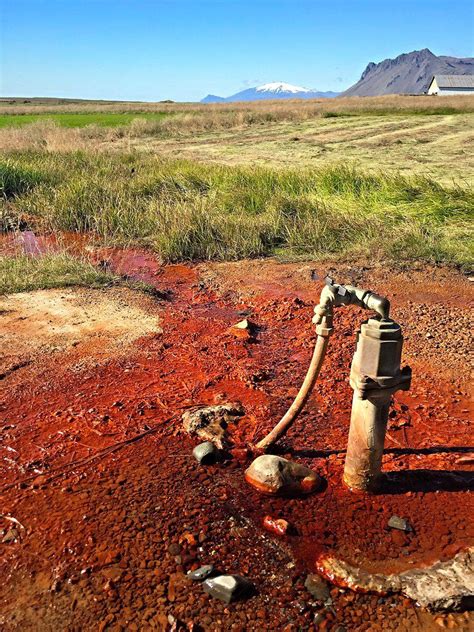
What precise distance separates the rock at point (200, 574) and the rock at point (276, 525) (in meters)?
0.35

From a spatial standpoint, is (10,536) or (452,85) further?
(452,85)

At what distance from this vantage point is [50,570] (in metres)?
2.24

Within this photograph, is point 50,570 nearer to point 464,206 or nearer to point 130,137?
point 464,206

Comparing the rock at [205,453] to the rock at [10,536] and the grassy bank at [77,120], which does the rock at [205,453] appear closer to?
the rock at [10,536]

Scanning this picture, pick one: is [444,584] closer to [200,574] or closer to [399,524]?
[399,524]

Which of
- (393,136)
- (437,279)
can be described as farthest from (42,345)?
(393,136)

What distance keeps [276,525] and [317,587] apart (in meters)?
0.34

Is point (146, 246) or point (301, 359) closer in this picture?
point (301, 359)

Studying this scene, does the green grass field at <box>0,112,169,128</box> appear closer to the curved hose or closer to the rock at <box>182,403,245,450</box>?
the rock at <box>182,403,245,450</box>

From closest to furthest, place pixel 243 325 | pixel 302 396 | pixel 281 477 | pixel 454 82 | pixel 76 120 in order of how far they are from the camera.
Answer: pixel 281 477
pixel 302 396
pixel 243 325
pixel 76 120
pixel 454 82

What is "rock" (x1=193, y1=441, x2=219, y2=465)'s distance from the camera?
287 centimetres

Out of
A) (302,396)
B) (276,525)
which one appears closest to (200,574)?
(276,525)

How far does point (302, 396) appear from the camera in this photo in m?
2.79

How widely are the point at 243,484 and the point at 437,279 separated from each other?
357 centimetres
